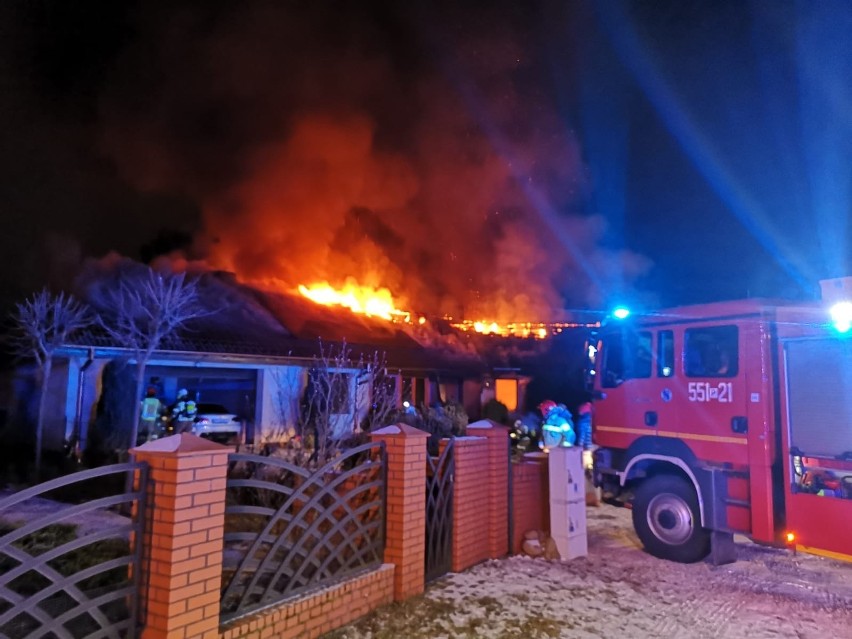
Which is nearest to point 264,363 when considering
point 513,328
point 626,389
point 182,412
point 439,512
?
point 182,412

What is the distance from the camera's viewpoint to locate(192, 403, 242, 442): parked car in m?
13.9

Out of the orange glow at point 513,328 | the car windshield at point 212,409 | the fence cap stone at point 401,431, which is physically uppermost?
the orange glow at point 513,328

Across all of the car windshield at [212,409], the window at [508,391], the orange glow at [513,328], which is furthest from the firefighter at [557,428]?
the orange glow at [513,328]

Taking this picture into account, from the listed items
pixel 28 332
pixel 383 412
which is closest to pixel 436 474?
pixel 383 412

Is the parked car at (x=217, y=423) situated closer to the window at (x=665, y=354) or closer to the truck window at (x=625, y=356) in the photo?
the truck window at (x=625, y=356)

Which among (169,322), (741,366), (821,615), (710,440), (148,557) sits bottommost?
(821,615)

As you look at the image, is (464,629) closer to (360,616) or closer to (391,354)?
(360,616)

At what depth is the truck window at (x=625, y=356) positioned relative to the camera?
25.4ft

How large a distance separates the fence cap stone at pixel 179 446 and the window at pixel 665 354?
5.73m

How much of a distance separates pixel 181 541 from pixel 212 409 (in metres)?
12.3

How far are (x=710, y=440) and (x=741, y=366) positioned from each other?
89 centimetres

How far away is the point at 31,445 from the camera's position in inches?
481

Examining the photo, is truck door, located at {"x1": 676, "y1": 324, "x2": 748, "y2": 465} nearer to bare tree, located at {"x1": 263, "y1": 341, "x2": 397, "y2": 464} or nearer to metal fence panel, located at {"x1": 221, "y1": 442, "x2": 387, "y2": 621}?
metal fence panel, located at {"x1": 221, "y1": 442, "x2": 387, "y2": 621}

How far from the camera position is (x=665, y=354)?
750 centimetres
